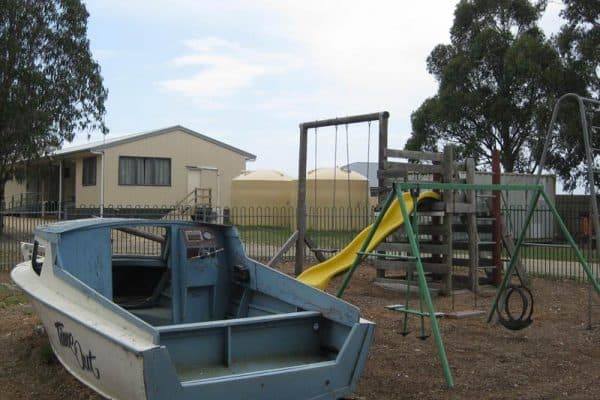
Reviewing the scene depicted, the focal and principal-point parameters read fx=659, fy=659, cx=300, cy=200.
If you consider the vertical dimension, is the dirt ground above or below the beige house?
below

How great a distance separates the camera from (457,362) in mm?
6617

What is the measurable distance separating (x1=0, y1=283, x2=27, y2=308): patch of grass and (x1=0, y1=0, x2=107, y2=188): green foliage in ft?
35.6

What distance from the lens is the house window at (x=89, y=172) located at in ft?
107

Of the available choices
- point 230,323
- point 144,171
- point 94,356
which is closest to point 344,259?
point 230,323

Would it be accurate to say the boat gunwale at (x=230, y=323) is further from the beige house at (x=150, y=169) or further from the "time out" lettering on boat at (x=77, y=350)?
the beige house at (x=150, y=169)

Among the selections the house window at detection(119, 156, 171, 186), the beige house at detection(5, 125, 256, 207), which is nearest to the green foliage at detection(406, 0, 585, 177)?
the beige house at detection(5, 125, 256, 207)

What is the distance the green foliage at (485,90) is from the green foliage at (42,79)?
52.2ft

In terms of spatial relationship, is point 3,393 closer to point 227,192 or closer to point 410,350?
point 410,350

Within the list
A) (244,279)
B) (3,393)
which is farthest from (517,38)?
(3,393)

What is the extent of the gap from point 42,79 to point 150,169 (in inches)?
472

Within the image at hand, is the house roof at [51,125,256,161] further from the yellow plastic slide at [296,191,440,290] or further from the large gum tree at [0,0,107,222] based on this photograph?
the yellow plastic slide at [296,191,440,290]

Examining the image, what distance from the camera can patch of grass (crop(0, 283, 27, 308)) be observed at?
32.4 ft

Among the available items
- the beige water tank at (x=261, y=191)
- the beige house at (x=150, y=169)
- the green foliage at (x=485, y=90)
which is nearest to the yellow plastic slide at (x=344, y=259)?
the green foliage at (x=485, y=90)

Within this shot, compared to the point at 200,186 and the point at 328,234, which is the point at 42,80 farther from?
the point at 200,186
